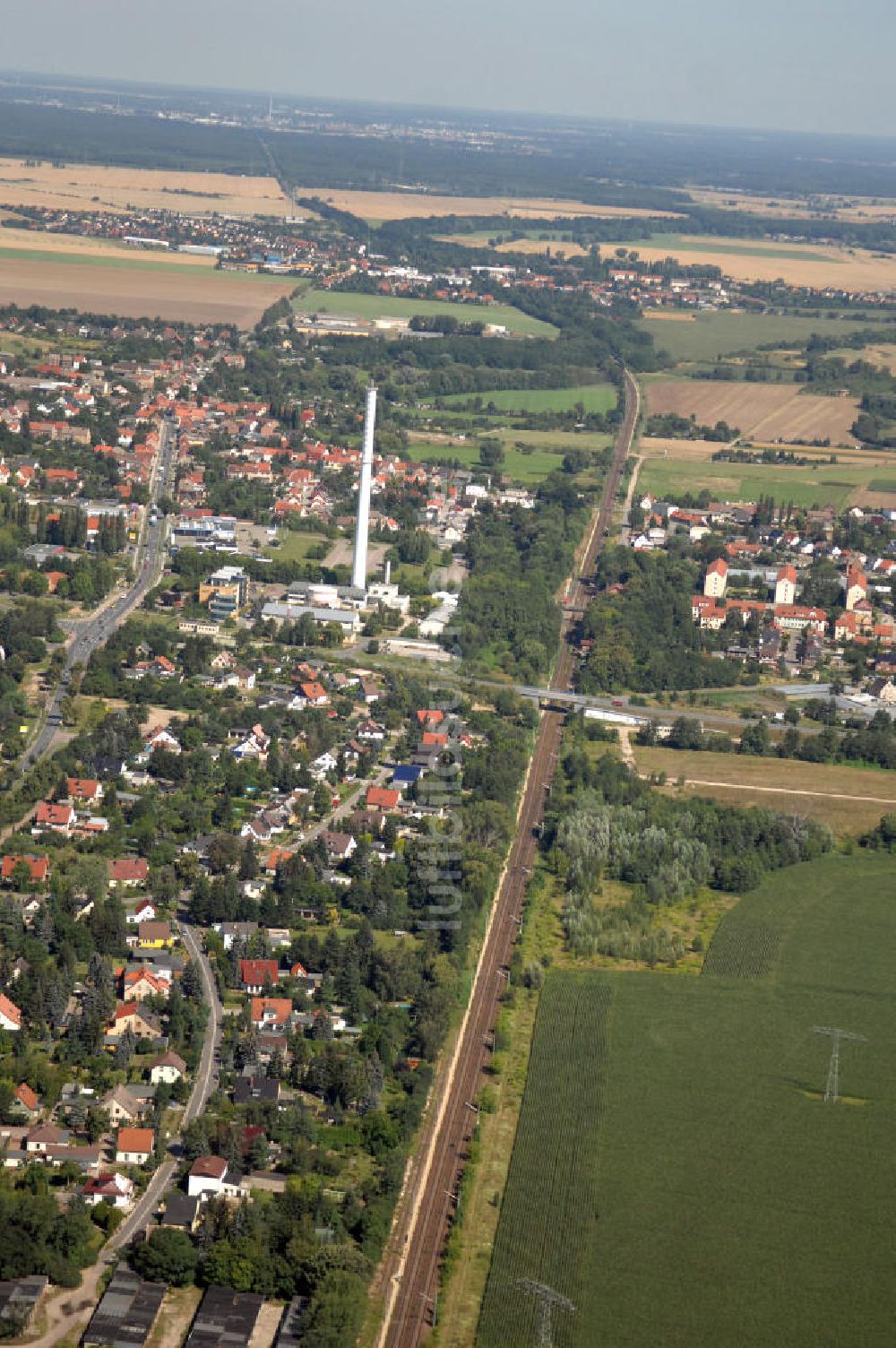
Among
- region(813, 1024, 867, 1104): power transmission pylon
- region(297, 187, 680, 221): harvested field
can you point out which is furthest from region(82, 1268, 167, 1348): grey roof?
region(297, 187, 680, 221): harvested field

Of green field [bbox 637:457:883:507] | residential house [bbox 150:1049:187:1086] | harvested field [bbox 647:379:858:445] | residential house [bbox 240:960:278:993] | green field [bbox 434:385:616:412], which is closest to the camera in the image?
residential house [bbox 150:1049:187:1086]

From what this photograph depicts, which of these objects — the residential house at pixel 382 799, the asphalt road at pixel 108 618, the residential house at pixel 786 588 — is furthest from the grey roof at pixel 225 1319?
the residential house at pixel 786 588

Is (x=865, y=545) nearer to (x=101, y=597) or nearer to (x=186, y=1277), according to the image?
(x=101, y=597)

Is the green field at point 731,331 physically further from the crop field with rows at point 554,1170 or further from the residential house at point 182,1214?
the residential house at point 182,1214

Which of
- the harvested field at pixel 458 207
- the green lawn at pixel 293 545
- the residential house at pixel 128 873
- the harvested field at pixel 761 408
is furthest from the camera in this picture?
the harvested field at pixel 458 207

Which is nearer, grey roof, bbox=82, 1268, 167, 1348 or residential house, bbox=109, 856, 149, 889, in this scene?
grey roof, bbox=82, 1268, 167, 1348

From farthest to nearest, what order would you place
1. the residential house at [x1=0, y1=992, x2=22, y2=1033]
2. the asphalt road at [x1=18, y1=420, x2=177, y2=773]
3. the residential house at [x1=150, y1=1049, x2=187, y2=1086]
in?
the asphalt road at [x1=18, y1=420, x2=177, y2=773] → the residential house at [x1=0, y1=992, x2=22, y2=1033] → the residential house at [x1=150, y1=1049, x2=187, y2=1086]

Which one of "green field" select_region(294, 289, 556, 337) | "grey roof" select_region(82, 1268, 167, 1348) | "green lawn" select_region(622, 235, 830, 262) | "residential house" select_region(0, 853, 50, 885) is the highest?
"grey roof" select_region(82, 1268, 167, 1348)

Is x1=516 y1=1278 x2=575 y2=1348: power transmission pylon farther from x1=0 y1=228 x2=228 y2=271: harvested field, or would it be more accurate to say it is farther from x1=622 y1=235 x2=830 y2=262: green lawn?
x1=622 y1=235 x2=830 y2=262: green lawn

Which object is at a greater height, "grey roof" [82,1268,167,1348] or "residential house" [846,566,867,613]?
"grey roof" [82,1268,167,1348]
